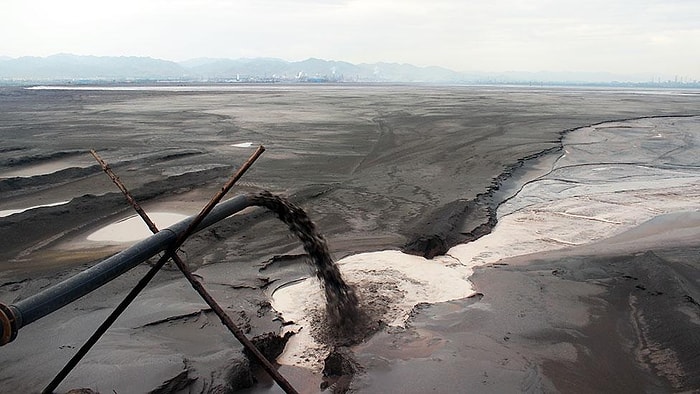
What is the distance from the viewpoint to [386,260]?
385 inches

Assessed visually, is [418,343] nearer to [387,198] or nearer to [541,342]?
[541,342]

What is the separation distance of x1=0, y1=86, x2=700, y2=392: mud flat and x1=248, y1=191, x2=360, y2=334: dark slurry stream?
0.43 m

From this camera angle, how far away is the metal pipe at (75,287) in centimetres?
343

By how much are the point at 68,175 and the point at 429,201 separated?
36.4 ft

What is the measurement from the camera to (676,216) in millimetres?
12789

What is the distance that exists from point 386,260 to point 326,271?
2423 millimetres

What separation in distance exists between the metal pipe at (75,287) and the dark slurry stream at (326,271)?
1.98m

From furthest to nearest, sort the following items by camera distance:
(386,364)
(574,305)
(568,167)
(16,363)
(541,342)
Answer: (568,167) < (574,305) < (541,342) < (386,364) < (16,363)

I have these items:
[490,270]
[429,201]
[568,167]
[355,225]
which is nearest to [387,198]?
[429,201]

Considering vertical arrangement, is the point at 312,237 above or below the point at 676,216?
above

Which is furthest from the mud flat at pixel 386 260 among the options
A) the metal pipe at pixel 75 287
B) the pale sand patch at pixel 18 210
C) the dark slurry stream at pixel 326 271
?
the metal pipe at pixel 75 287

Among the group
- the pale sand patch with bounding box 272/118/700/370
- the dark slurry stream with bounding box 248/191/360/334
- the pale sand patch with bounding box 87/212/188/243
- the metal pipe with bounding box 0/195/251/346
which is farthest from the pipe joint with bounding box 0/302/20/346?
the pale sand patch with bounding box 87/212/188/243

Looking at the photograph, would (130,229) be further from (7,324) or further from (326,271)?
(7,324)

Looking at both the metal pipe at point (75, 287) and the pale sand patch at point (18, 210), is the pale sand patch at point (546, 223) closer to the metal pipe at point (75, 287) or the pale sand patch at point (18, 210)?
the metal pipe at point (75, 287)
